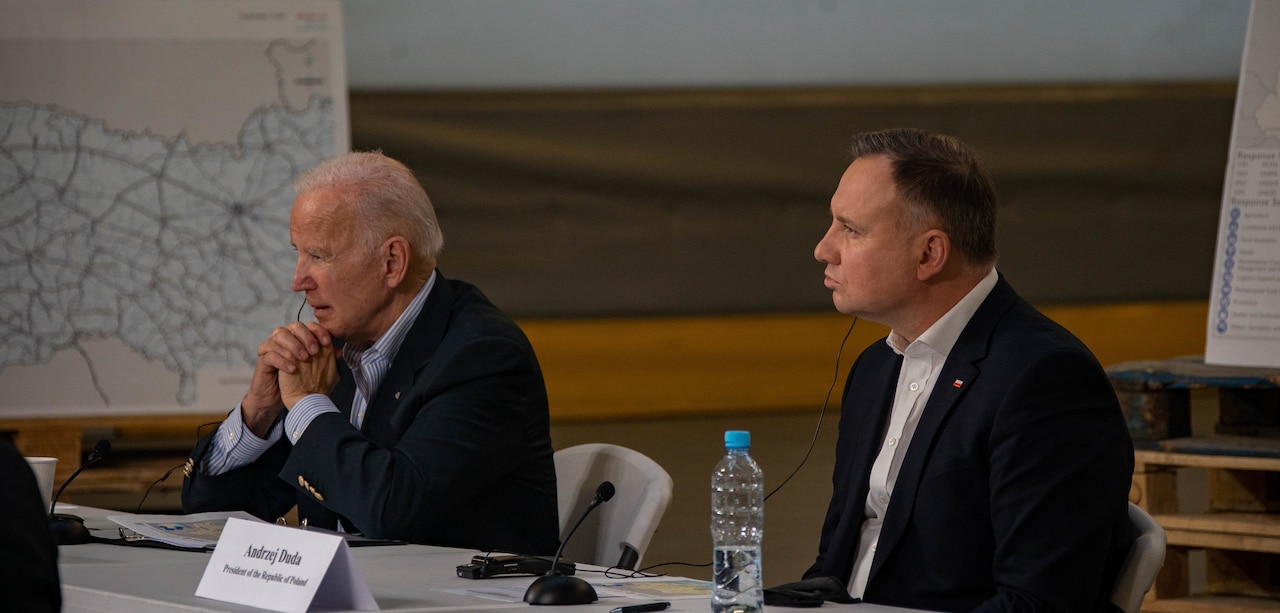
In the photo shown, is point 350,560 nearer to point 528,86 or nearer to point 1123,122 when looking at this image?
point 528,86

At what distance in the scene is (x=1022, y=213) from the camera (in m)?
7.41

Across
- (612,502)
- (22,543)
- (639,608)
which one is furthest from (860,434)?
(22,543)

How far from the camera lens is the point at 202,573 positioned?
88.2 inches

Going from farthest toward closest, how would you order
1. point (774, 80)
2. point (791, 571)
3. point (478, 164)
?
point (774, 80)
point (478, 164)
point (791, 571)

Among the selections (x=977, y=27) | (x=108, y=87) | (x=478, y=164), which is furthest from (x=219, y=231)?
(x=977, y=27)

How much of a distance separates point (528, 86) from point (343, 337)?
153 inches

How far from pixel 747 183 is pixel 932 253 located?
471cm

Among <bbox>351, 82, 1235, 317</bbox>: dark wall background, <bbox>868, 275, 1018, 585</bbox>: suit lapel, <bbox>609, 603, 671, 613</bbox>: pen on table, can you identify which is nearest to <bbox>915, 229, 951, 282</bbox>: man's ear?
<bbox>868, 275, 1018, 585</bbox>: suit lapel

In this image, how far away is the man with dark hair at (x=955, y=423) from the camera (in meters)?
2.09

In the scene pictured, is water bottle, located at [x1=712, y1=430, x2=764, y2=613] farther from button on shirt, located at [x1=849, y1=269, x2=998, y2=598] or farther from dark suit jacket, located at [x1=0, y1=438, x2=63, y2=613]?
dark suit jacket, located at [x1=0, y1=438, x2=63, y2=613]

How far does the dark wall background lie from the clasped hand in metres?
3.53

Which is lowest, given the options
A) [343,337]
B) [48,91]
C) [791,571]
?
[791,571]

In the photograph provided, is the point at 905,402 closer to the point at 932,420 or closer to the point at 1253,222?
the point at 932,420

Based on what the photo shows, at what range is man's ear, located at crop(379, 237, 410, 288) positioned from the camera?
292cm
